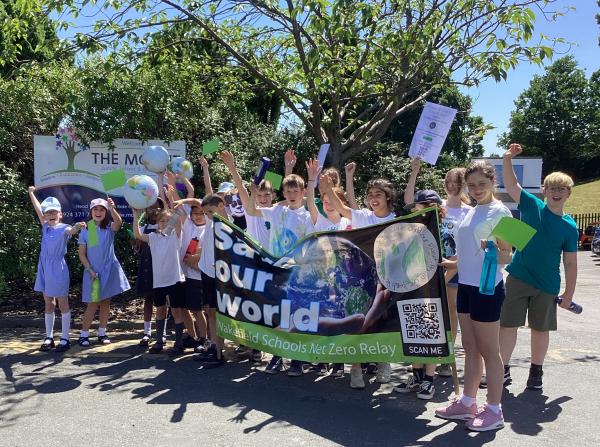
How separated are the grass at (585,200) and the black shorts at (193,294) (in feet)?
139

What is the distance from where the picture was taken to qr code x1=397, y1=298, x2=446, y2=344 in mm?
4582

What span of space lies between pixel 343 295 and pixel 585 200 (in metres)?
49.4

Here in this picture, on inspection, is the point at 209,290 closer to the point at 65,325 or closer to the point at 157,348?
the point at 157,348

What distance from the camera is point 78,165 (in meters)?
8.96

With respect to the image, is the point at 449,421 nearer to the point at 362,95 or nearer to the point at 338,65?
the point at 338,65

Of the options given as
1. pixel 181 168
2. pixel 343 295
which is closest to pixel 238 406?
pixel 343 295

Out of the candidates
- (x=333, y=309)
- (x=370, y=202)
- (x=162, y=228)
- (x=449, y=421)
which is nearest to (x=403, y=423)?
(x=449, y=421)

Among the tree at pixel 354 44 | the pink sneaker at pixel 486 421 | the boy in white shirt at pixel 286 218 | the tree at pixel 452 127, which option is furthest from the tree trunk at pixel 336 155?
the tree at pixel 452 127

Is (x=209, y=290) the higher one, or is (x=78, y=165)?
(x=78, y=165)

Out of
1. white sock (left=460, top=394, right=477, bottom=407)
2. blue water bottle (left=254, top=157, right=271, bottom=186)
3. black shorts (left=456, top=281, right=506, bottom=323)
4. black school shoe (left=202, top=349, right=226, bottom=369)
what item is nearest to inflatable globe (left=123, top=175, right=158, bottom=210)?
blue water bottle (left=254, top=157, right=271, bottom=186)

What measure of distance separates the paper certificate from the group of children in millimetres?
198

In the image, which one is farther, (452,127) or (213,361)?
(452,127)

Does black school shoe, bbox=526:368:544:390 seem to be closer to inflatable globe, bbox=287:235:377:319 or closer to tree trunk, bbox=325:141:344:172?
inflatable globe, bbox=287:235:377:319

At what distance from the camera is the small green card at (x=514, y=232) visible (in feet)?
12.9
